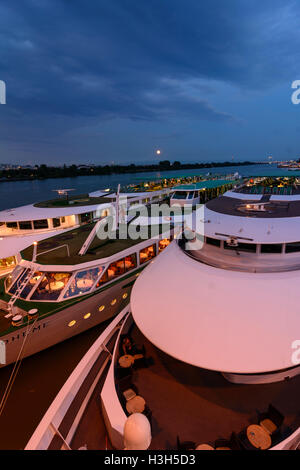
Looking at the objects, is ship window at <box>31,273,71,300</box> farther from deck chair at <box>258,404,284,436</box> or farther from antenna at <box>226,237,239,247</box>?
deck chair at <box>258,404,284,436</box>

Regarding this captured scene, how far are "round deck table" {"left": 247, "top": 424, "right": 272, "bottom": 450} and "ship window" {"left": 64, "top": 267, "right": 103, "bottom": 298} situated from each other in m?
9.53

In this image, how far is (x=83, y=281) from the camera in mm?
12766

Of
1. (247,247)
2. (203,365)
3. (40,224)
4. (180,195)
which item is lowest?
(203,365)

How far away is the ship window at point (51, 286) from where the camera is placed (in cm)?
1213

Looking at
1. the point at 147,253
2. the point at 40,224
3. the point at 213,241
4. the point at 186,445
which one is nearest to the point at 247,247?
the point at 213,241

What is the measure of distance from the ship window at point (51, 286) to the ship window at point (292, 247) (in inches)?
410

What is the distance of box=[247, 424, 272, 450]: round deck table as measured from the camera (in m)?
4.76

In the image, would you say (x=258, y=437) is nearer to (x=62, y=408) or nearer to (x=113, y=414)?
(x=113, y=414)

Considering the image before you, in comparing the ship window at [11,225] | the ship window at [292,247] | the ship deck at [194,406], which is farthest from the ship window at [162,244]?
the ship window at [11,225]

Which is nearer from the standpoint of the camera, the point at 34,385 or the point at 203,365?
the point at 203,365

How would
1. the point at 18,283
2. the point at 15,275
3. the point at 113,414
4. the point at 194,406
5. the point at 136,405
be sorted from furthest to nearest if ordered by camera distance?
the point at 15,275 < the point at 18,283 < the point at 194,406 < the point at 136,405 < the point at 113,414

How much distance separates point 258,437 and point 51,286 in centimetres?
1096

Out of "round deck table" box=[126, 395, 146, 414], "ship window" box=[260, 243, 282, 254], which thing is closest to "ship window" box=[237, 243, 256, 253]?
"ship window" box=[260, 243, 282, 254]

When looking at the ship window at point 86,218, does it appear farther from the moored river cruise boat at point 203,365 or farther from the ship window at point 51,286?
the moored river cruise boat at point 203,365
